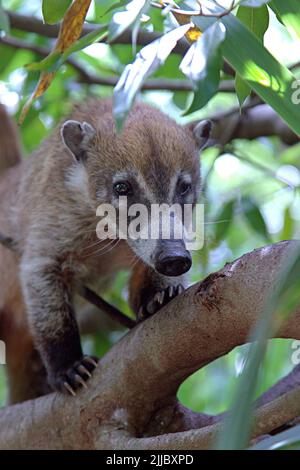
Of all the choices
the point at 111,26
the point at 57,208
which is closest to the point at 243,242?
the point at 57,208

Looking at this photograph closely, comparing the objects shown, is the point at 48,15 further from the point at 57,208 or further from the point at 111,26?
the point at 57,208

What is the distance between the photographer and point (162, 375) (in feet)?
9.41

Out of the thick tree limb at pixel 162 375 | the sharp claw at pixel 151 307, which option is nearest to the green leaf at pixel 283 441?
the thick tree limb at pixel 162 375

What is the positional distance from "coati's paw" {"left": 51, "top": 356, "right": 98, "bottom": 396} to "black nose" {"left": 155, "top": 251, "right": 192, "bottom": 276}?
0.54 metres

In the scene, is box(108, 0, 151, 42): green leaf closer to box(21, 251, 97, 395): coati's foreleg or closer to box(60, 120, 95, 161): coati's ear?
box(60, 120, 95, 161): coati's ear

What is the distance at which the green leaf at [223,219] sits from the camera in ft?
13.3

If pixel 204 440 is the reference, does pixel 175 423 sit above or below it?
below

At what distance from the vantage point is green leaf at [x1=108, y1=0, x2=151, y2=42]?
1.89m

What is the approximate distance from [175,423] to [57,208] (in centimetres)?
122

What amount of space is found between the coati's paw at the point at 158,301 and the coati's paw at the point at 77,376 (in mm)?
280

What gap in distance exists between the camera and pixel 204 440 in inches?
94.7

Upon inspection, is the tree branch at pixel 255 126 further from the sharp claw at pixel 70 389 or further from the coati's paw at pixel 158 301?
the sharp claw at pixel 70 389

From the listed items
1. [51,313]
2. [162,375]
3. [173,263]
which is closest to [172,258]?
[173,263]

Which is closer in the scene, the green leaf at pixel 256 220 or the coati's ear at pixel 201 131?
the coati's ear at pixel 201 131
